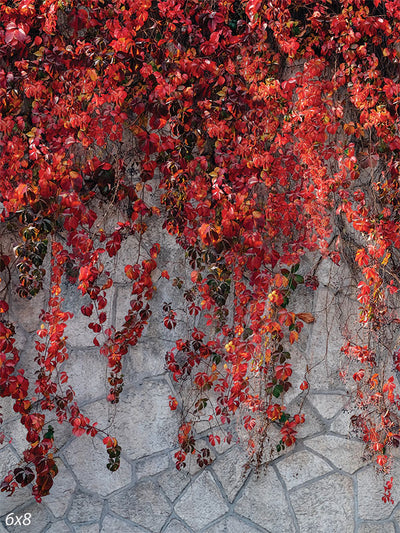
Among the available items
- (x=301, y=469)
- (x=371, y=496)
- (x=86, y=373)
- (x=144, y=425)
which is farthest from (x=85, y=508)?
(x=371, y=496)

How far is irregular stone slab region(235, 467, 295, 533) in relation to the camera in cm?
246

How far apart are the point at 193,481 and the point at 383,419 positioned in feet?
2.84

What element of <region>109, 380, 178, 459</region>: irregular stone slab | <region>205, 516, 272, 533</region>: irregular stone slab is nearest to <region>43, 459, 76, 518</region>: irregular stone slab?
<region>109, 380, 178, 459</region>: irregular stone slab

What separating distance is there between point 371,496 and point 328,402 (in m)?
0.45

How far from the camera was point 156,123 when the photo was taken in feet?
7.54

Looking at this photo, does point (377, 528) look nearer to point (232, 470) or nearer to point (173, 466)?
point (232, 470)

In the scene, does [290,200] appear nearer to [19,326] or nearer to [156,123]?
[156,123]

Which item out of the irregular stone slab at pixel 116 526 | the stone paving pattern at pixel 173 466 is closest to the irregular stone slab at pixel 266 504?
the stone paving pattern at pixel 173 466

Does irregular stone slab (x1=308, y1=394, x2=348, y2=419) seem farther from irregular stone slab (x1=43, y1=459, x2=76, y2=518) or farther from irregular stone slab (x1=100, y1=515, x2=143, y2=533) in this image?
irregular stone slab (x1=43, y1=459, x2=76, y2=518)

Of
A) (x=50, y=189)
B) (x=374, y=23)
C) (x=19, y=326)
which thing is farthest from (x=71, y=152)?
(x=374, y=23)

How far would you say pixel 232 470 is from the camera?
8.11ft

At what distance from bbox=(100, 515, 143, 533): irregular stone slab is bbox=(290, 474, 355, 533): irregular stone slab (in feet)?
2.31

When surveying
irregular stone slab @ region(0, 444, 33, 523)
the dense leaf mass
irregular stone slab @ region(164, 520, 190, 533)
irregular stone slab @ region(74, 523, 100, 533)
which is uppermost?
the dense leaf mass

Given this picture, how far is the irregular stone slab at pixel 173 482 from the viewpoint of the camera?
2.46 m
